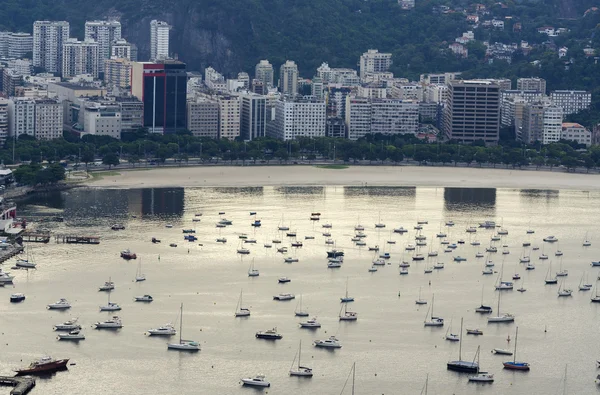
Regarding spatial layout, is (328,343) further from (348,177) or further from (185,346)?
(348,177)

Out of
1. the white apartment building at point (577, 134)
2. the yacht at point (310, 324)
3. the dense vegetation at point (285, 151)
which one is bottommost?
the yacht at point (310, 324)

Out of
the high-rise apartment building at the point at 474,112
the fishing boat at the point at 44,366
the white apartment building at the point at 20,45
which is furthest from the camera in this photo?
the white apartment building at the point at 20,45

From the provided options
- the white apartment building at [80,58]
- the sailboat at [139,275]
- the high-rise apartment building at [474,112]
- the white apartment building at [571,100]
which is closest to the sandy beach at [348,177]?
the high-rise apartment building at [474,112]

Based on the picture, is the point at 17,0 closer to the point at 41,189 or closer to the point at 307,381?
the point at 41,189

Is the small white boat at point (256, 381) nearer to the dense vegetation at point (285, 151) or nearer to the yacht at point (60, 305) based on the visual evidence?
the yacht at point (60, 305)

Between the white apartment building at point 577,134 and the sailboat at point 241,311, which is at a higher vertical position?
the white apartment building at point 577,134

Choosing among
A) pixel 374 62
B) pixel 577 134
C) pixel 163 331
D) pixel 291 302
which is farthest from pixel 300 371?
pixel 374 62

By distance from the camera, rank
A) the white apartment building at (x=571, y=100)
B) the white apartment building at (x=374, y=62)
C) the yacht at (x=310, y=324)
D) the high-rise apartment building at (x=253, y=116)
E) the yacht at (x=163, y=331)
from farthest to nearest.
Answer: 1. the white apartment building at (x=374, y=62)
2. the white apartment building at (x=571, y=100)
3. the high-rise apartment building at (x=253, y=116)
4. the yacht at (x=310, y=324)
5. the yacht at (x=163, y=331)
